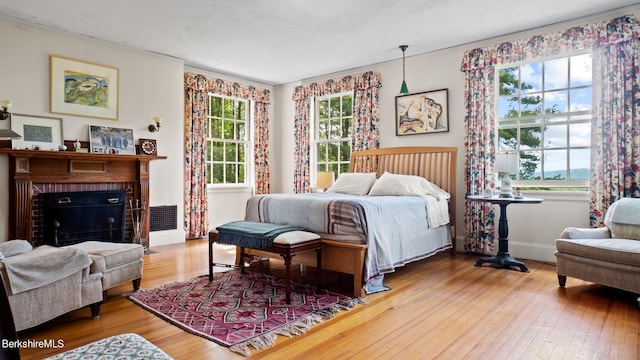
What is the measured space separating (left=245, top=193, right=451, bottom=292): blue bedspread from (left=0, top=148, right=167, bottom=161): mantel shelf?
188 cm

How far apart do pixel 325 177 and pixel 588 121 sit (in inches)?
133

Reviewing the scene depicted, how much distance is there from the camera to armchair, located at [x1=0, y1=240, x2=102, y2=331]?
85.5 inches

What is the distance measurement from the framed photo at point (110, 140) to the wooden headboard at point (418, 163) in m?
3.18

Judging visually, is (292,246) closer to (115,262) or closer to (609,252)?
(115,262)

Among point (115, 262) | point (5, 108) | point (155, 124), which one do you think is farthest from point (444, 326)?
point (5, 108)

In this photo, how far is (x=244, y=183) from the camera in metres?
6.91

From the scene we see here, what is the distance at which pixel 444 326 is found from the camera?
2477 mm

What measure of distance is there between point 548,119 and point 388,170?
80.7 inches

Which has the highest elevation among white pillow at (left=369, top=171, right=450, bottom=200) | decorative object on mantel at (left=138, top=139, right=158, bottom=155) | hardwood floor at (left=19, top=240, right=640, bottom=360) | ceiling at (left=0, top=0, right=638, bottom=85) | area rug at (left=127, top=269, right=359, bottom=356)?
ceiling at (left=0, top=0, right=638, bottom=85)

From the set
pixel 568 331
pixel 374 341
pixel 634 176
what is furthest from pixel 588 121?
pixel 374 341

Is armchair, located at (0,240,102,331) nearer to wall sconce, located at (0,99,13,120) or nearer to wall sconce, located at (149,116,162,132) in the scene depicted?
wall sconce, located at (0,99,13,120)

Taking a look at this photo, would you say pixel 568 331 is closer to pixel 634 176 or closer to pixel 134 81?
pixel 634 176

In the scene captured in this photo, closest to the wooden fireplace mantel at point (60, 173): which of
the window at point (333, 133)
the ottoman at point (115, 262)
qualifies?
the ottoman at point (115, 262)

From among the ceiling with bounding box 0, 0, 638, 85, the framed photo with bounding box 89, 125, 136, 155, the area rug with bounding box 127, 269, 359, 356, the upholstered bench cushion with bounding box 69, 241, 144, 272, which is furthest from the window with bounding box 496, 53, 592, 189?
the framed photo with bounding box 89, 125, 136, 155
